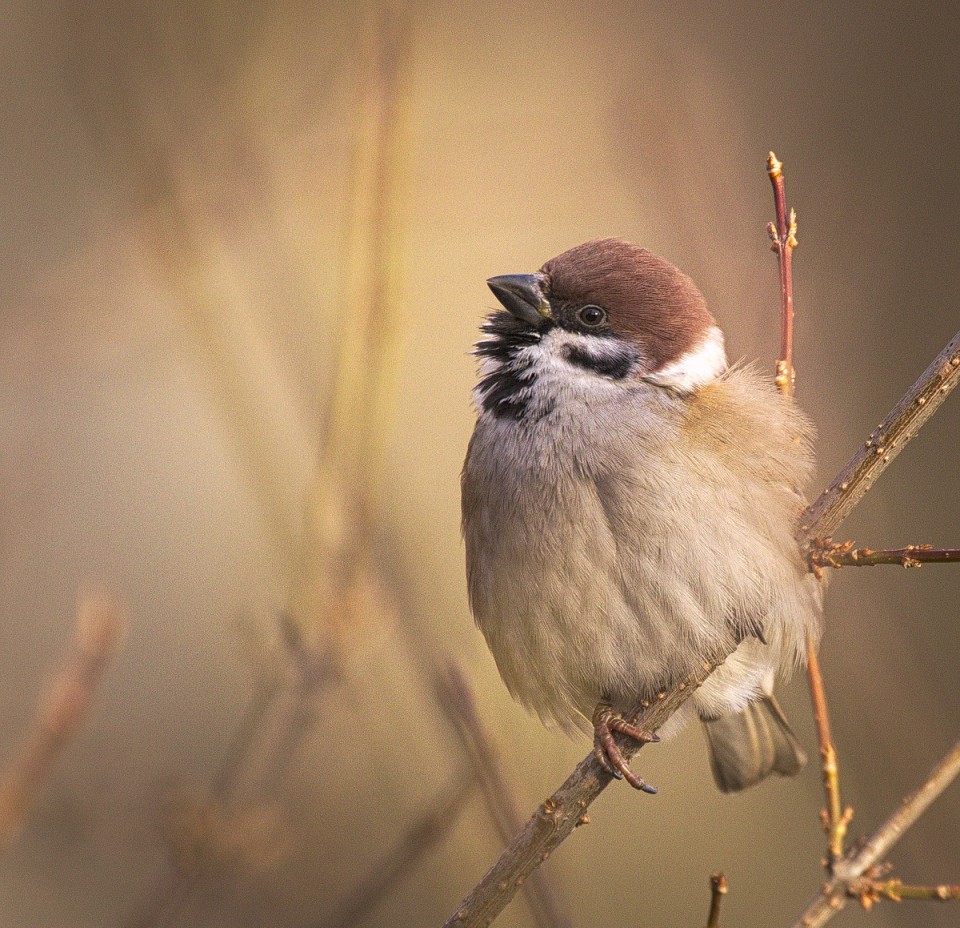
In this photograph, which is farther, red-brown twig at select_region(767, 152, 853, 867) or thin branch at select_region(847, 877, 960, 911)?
red-brown twig at select_region(767, 152, 853, 867)

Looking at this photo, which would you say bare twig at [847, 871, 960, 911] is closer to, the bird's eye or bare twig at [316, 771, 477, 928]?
bare twig at [316, 771, 477, 928]

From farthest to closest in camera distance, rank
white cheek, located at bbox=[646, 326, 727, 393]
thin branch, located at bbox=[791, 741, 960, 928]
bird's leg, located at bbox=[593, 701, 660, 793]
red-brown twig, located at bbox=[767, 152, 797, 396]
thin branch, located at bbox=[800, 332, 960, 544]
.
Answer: white cheek, located at bbox=[646, 326, 727, 393], bird's leg, located at bbox=[593, 701, 660, 793], red-brown twig, located at bbox=[767, 152, 797, 396], thin branch, located at bbox=[800, 332, 960, 544], thin branch, located at bbox=[791, 741, 960, 928]

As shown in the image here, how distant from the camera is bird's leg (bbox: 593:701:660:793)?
2.51 m

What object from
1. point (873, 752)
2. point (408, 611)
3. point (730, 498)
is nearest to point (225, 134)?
point (408, 611)

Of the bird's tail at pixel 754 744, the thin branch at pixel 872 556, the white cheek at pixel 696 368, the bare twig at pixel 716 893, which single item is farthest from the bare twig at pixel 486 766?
the bird's tail at pixel 754 744

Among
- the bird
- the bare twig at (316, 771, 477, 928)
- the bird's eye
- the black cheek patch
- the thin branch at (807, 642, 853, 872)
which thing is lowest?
the thin branch at (807, 642, 853, 872)

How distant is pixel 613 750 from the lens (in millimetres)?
2547

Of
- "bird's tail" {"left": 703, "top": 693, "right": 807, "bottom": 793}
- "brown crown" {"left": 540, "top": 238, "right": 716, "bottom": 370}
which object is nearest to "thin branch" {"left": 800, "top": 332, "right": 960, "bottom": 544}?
"brown crown" {"left": 540, "top": 238, "right": 716, "bottom": 370}

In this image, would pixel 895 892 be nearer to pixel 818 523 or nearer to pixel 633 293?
pixel 818 523

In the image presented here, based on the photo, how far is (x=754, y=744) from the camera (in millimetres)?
3264

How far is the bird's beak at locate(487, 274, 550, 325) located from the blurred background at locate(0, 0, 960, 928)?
0.28 m

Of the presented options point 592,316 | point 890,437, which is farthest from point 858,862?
point 592,316

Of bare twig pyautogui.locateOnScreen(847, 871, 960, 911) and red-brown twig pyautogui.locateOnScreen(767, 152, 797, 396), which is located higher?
red-brown twig pyautogui.locateOnScreen(767, 152, 797, 396)

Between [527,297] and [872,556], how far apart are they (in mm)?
1199
